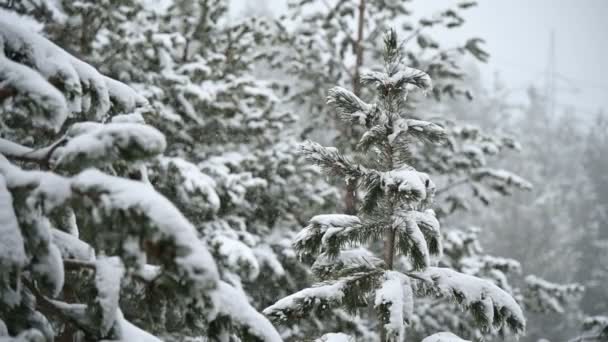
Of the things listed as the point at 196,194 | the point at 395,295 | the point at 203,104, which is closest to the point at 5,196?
the point at 395,295

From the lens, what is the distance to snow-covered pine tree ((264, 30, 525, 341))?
7.00ft

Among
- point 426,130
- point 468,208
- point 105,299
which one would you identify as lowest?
point 468,208

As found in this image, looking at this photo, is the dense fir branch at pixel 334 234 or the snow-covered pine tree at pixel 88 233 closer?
the snow-covered pine tree at pixel 88 233

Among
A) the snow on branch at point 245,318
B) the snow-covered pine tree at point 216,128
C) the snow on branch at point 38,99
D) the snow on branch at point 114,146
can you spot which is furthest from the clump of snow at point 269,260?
the snow on branch at point 114,146

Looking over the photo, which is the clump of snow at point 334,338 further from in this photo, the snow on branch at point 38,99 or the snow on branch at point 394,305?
the snow on branch at point 38,99

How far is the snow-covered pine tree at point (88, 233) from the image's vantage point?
1240 millimetres

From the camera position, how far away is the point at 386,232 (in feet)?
8.00

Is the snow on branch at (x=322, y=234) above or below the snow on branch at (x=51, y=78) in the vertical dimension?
below

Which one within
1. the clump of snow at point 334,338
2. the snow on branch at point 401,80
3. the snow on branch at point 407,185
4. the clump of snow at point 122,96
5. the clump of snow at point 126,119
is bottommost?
the clump of snow at point 334,338

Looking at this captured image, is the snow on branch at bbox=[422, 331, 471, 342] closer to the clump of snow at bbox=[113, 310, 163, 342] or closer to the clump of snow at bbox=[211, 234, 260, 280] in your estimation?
the clump of snow at bbox=[113, 310, 163, 342]

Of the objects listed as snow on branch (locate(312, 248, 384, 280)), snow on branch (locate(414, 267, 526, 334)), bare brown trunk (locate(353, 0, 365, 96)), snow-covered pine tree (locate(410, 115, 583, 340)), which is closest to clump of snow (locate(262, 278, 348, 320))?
snow on branch (locate(312, 248, 384, 280))

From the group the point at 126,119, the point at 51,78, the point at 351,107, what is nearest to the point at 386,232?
the point at 351,107

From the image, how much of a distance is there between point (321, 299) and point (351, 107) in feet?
3.71

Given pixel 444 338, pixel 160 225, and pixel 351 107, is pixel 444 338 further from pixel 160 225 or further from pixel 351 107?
pixel 160 225
